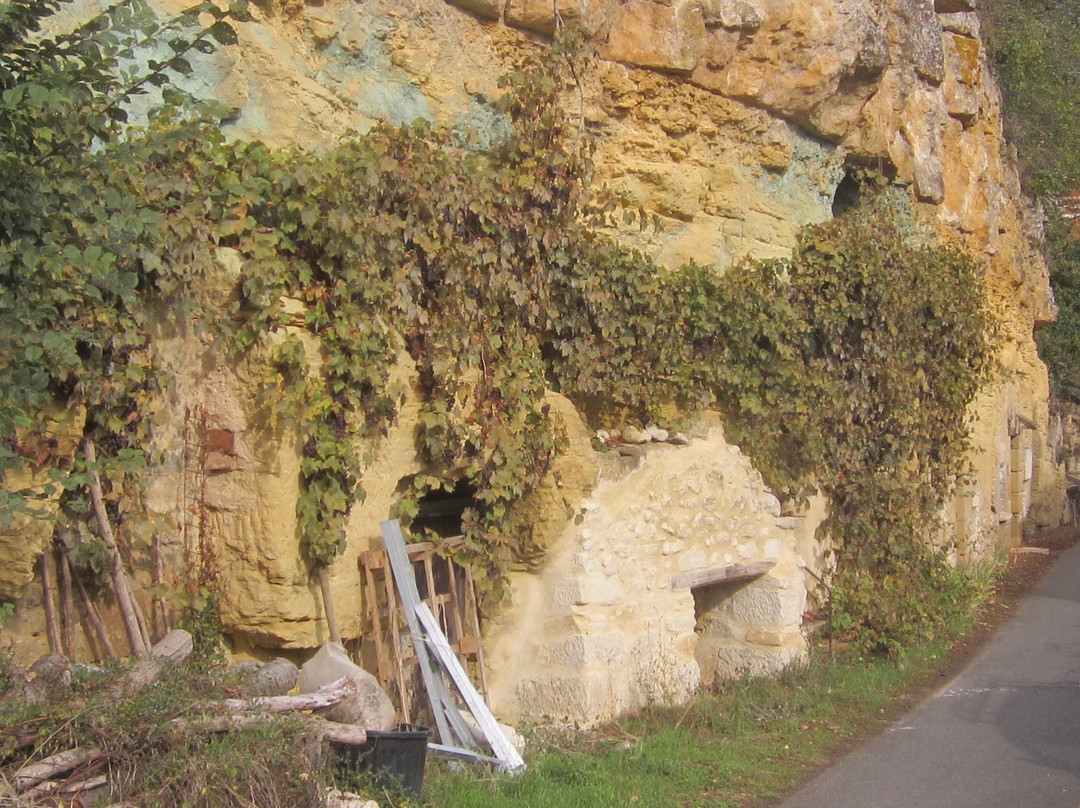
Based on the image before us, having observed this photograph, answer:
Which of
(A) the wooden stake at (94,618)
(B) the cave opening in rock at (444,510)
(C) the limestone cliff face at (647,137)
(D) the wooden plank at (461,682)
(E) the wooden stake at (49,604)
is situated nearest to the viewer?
(E) the wooden stake at (49,604)

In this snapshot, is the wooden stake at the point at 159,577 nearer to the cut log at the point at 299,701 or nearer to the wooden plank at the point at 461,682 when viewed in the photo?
→ the cut log at the point at 299,701

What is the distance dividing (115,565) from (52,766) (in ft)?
3.74

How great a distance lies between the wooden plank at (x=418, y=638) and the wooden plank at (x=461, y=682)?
0.05m

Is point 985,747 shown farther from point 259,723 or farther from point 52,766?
point 52,766

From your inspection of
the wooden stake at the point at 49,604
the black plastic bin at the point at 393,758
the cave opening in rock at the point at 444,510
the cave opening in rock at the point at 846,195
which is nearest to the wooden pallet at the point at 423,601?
the cave opening in rock at the point at 444,510

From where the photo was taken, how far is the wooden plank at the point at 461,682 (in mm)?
5730

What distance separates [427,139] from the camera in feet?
20.7

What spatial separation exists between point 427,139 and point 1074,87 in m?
14.5

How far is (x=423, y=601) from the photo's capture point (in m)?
6.01

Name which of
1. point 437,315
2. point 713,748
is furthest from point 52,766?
point 713,748

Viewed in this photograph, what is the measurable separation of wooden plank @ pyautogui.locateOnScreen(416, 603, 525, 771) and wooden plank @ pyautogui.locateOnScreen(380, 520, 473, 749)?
0.16 ft

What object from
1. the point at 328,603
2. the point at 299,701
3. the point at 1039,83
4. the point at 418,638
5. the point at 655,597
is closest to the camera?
the point at 299,701

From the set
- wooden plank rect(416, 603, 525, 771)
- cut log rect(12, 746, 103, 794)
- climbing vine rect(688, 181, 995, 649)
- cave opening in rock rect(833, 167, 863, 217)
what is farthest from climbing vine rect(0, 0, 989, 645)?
cave opening in rock rect(833, 167, 863, 217)

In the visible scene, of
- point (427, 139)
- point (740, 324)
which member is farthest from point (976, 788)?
point (427, 139)
